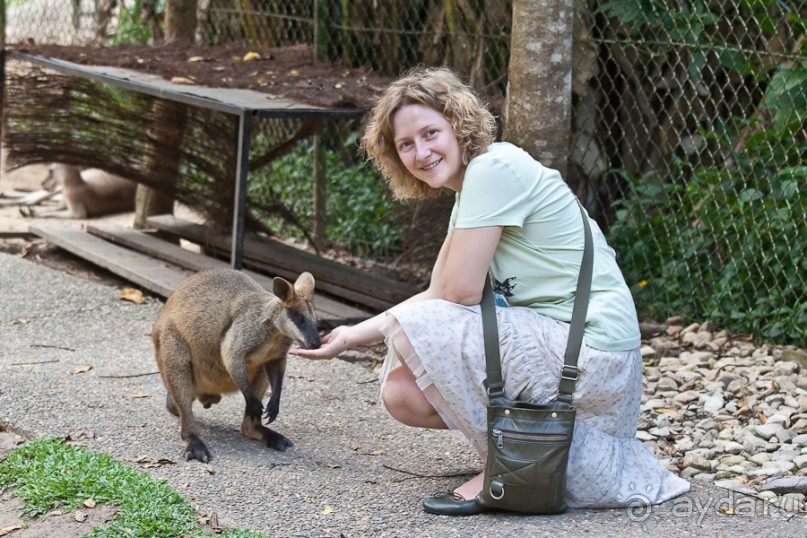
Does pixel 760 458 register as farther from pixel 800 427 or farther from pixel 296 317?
pixel 296 317

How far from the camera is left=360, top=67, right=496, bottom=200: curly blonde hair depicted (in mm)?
3455

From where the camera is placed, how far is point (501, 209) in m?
3.32

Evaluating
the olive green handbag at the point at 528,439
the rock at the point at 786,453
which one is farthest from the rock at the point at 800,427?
the olive green handbag at the point at 528,439

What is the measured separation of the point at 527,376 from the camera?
337cm

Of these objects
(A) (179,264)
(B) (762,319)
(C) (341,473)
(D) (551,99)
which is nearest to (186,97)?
(A) (179,264)

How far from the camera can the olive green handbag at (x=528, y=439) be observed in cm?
328

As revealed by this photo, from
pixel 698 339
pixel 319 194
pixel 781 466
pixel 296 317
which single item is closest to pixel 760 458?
pixel 781 466

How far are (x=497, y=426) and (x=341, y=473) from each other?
827 millimetres

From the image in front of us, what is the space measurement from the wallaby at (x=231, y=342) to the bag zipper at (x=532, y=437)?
958 mm

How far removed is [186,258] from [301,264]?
0.86 metres

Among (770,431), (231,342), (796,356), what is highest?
(231,342)

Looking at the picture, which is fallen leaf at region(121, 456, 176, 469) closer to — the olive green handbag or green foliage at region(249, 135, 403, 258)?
the olive green handbag

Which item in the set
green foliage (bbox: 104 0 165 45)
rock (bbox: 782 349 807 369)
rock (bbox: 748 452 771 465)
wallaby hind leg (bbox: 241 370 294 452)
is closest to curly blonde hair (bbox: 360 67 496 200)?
wallaby hind leg (bbox: 241 370 294 452)

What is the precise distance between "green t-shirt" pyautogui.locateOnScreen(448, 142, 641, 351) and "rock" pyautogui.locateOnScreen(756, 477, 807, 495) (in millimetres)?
867
